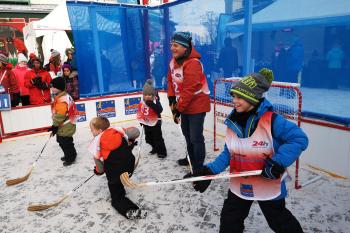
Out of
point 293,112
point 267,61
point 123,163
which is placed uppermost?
point 267,61

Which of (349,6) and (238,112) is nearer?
(238,112)

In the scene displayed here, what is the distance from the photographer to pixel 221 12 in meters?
5.46

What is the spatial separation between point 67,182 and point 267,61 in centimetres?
376

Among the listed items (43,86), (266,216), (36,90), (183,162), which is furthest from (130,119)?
(266,216)

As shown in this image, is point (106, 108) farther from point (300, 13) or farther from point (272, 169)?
point (272, 169)

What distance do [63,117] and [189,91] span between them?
225 cm

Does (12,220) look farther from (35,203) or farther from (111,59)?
(111,59)

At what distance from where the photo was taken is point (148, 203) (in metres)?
3.45

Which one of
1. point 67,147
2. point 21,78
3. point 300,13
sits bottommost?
point 67,147

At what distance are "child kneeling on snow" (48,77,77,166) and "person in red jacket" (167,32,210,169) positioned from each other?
1743 mm

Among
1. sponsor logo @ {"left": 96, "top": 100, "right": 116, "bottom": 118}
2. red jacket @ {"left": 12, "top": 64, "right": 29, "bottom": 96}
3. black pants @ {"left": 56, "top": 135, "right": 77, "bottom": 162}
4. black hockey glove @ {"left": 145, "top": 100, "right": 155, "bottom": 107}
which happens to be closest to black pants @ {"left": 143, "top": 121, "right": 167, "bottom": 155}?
black hockey glove @ {"left": 145, "top": 100, "right": 155, "bottom": 107}

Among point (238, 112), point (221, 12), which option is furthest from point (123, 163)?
point (221, 12)

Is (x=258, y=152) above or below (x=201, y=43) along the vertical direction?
below

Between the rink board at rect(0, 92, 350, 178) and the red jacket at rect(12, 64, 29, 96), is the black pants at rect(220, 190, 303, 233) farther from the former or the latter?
the red jacket at rect(12, 64, 29, 96)
